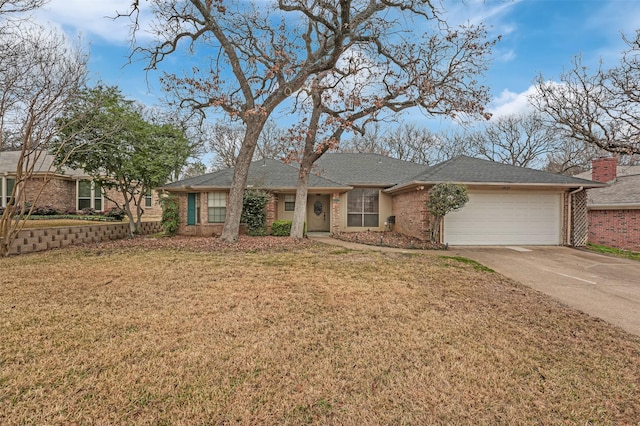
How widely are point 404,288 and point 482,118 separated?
896 centimetres

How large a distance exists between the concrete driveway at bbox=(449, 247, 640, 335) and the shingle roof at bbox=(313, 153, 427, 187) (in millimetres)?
5918

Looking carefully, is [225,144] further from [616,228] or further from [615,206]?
[616,228]

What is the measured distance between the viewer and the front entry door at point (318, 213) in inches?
587

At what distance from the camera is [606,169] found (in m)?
15.4

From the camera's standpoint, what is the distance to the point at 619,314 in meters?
4.25

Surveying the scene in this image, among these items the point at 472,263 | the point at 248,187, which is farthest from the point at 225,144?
the point at 472,263

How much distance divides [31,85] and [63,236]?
14.2 ft

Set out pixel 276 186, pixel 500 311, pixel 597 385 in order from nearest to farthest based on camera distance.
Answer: pixel 597 385 → pixel 500 311 → pixel 276 186

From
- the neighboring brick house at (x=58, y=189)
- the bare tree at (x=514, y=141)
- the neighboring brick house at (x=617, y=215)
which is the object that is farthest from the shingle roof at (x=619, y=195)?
the neighboring brick house at (x=58, y=189)

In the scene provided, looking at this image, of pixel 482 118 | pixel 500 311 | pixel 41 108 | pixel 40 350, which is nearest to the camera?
pixel 40 350

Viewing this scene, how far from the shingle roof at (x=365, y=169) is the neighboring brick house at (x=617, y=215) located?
766 cm

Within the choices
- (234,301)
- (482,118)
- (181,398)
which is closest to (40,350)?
(181,398)

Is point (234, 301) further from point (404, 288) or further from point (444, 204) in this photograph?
point (444, 204)

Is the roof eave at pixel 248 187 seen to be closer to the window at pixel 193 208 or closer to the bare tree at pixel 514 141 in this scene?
the window at pixel 193 208
